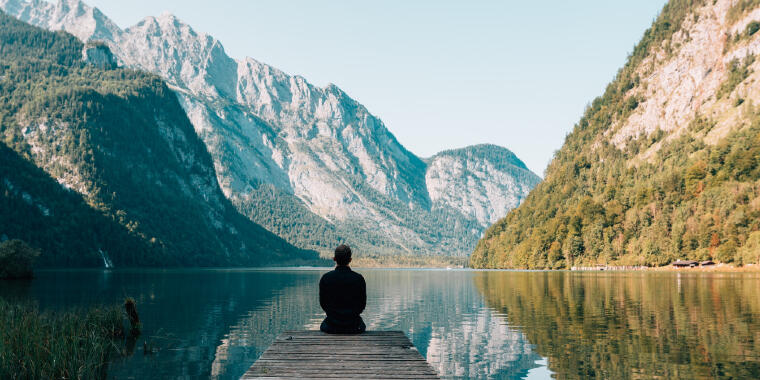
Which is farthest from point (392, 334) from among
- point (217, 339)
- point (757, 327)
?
point (757, 327)

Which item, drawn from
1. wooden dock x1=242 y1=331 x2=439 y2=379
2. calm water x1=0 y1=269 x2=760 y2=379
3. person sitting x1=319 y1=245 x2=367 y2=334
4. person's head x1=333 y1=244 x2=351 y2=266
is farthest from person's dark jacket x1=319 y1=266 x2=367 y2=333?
calm water x1=0 y1=269 x2=760 y2=379

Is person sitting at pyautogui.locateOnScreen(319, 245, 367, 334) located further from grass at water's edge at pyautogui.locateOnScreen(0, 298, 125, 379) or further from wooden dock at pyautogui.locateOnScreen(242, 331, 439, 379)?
grass at water's edge at pyautogui.locateOnScreen(0, 298, 125, 379)

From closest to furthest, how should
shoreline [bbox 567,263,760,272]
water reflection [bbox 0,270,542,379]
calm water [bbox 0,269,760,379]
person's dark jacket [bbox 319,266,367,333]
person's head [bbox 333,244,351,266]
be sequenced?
person's dark jacket [bbox 319,266,367,333]
person's head [bbox 333,244,351,266]
calm water [bbox 0,269,760,379]
water reflection [bbox 0,270,542,379]
shoreline [bbox 567,263,760,272]

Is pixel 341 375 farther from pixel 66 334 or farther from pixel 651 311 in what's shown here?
pixel 651 311

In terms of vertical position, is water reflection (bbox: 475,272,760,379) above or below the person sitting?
below

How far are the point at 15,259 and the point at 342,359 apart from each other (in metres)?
121

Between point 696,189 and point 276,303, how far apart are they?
517 feet

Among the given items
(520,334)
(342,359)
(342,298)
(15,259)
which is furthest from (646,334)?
(15,259)

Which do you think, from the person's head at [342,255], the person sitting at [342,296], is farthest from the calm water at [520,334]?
the person's head at [342,255]

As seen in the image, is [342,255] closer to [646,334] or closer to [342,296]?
[342,296]

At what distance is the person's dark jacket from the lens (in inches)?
768

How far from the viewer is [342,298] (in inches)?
782

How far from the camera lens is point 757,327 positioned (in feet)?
130

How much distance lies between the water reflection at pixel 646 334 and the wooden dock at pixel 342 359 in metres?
13.4
